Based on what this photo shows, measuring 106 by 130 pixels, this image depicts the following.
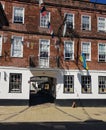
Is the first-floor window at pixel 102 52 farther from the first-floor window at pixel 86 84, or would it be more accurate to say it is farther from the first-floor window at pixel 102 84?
the first-floor window at pixel 86 84

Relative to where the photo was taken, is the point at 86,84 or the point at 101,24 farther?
the point at 101,24

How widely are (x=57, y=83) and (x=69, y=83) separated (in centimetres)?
127

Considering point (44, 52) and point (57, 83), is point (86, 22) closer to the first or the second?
point (44, 52)

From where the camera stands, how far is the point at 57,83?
2544cm

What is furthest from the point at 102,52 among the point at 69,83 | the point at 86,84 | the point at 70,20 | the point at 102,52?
the point at 69,83

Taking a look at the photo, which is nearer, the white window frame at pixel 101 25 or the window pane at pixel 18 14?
the window pane at pixel 18 14

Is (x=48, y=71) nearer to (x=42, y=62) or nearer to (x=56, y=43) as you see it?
(x=42, y=62)

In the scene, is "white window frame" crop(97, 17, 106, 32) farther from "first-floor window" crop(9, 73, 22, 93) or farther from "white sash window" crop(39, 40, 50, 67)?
"first-floor window" crop(9, 73, 22, 93)

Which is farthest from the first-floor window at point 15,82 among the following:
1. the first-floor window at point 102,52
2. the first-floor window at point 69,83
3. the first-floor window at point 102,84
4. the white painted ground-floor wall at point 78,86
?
the first-floor window at point 102,52

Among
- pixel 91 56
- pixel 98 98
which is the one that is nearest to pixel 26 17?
pixel 91 56

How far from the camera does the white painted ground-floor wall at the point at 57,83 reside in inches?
938

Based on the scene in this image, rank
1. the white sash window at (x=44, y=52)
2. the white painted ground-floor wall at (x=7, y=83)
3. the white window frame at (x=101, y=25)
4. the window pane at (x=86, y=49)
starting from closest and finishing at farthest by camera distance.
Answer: the white painted ground-floor wall at (x=7, y=83)
the white sash window at (x=44, y=52)
the window pane at (x=86, y=49)
the white window frame at (x=101, y=25)

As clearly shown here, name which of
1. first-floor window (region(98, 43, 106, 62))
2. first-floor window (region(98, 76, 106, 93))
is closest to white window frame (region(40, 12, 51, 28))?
first-floor window (region(98, 43, 106, 62))

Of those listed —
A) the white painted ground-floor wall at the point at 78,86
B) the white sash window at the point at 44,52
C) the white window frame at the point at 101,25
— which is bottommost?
the white painted ground-floor wall at the point at 78,86
